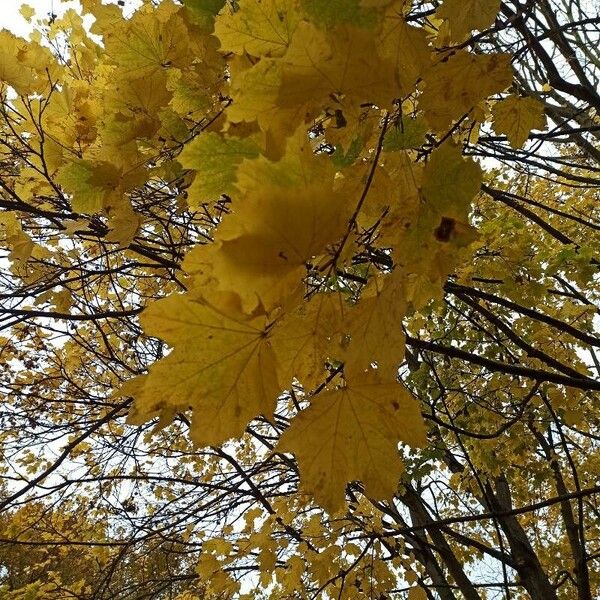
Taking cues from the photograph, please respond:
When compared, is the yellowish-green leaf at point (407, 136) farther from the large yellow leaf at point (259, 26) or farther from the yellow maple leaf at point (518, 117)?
the yellow maple leaf at point (518, 117)

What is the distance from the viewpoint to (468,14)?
2.11 ft

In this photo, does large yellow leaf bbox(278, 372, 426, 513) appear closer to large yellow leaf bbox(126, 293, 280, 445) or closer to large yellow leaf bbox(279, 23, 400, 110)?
large yellow leaf bbox(126, 293, 280, 445)

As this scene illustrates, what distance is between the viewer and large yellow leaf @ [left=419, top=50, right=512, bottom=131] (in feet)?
2.23

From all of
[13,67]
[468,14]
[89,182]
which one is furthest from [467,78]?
[13,67]

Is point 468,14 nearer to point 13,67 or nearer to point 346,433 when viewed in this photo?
point 346,433

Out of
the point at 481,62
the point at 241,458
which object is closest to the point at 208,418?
the point at 481,62

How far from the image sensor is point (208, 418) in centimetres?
55

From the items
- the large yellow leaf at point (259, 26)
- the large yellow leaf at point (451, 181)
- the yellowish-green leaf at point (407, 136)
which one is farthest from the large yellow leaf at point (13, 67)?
the large yellow leaf at point (451, 181)

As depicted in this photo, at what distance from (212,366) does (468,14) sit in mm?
559

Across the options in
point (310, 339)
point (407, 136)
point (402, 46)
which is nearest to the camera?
point (402, 46)

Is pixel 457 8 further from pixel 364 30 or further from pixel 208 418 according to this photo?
pixel 208 418

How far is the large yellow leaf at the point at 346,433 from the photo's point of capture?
2.05 feet

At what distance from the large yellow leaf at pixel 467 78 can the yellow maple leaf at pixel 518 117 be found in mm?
498

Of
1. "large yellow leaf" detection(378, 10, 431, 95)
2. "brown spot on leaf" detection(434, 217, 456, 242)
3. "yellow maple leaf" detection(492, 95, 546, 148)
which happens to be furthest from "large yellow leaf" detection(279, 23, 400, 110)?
"yellow maple leaf" detection(492, 95, 546, 148)
